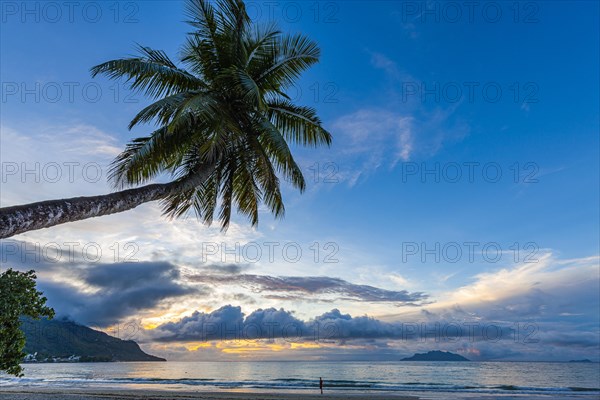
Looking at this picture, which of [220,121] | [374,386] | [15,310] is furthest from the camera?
[374,386]

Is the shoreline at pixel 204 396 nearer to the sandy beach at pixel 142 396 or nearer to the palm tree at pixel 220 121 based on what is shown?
the sandy beach at pixel 142 396

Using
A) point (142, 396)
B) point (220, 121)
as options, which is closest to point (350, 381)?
point (142, 396)

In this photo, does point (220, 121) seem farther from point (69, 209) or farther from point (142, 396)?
point (142, 396)

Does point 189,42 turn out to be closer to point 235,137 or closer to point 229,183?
point 235,137

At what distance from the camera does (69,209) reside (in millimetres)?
6387

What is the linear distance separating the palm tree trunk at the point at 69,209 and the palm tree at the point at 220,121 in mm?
34

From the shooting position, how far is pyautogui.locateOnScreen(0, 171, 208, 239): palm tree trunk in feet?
17.5

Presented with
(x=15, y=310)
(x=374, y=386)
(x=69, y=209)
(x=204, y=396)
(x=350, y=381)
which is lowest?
(x=350, y=381)

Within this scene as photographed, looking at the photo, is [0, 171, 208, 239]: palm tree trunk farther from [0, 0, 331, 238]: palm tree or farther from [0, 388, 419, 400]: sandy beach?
[0, 388, 419, 400]: sandy beach

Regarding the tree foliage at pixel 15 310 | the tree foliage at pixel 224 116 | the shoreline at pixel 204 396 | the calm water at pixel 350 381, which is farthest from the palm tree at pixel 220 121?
the calm water at pixel 350 381

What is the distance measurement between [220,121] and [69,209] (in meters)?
4.17

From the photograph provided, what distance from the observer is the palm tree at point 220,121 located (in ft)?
30.7

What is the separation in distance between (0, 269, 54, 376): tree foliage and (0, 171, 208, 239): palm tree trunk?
26.6ft

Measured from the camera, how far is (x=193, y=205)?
516 inches
